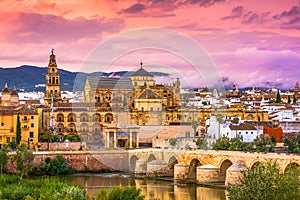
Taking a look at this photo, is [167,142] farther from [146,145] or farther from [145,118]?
[145,118]

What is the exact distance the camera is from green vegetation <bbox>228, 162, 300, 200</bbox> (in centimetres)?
2220

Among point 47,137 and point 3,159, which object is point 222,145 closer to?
point 3,159

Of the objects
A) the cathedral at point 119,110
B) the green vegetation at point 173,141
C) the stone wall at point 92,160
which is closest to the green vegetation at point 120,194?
the stone wall at point 92,160

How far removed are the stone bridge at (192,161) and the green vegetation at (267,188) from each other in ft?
31.5

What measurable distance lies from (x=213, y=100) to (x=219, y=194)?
45.0m

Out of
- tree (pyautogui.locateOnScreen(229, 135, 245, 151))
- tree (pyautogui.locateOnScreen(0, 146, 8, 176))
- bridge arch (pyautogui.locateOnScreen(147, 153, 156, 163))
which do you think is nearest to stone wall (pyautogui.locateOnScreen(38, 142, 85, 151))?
bridge arch (pyautogui.locateOnScreen(147, 153, 156, 163))

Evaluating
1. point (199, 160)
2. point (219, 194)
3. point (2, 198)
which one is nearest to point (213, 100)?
point (199, 160)

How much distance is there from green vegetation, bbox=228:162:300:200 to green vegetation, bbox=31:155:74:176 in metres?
22.0

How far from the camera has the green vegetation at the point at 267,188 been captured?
72.8 ft

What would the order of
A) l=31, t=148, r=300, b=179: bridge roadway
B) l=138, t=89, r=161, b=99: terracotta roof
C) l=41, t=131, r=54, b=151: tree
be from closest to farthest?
1. l=31, t=148, r=300, b=179: bridge roadway
2. l=41, t=131, r=54, b=151: tree
3. l=138, t=89, r=161, b=99: terracotta roof

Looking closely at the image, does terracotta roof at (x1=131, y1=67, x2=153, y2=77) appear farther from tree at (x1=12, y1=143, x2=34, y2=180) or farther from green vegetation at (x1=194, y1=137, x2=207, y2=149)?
tree at (x1=12, y1=143, x2=34, y2=180)

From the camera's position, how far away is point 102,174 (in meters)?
44.5

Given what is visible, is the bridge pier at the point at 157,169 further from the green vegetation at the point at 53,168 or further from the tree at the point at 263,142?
the tree at the point at 263,142

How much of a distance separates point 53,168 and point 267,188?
23.1m
